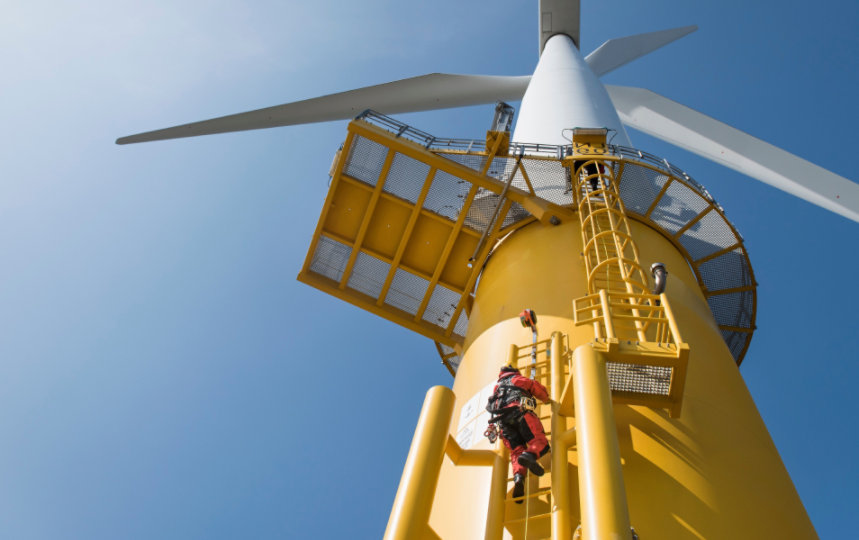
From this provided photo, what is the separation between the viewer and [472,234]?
12.2 metres

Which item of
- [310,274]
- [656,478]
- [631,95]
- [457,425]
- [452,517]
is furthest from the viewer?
[631,95]

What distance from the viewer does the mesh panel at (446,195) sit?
11.8m

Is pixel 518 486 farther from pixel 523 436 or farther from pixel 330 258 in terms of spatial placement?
pixel 330 258

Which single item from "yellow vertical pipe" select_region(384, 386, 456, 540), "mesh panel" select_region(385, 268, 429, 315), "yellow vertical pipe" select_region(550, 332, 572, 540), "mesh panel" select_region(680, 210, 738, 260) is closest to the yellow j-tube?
"yellow vertical pipe" select_region(550, 332, 572, 540)

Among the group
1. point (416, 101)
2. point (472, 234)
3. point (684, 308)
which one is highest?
point (416, 101)

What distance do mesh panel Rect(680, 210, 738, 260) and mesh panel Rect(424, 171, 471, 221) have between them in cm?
423

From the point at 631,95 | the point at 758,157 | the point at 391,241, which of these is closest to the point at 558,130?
the point at 391,241

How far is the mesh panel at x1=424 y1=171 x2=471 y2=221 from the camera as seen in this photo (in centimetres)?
1182

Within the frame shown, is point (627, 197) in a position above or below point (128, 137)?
below

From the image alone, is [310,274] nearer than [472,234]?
No

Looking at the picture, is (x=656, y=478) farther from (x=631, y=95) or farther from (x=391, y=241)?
(x=631, y=95)

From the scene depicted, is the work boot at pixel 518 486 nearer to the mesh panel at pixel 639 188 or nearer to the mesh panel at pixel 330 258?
the mesh panel at pixel 639 188

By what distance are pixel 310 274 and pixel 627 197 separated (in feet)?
21.8

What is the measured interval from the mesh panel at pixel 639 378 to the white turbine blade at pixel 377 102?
10.9 meters
